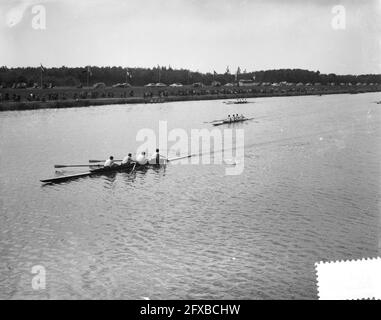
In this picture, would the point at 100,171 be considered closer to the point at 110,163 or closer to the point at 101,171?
the point at 101,171

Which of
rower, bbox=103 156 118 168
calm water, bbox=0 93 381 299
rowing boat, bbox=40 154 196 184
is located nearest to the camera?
calm water, bbox=0 93 381 299

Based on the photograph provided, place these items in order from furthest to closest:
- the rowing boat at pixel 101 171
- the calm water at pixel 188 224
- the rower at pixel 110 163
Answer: the rower at pixel 110 163, the rowing boat at pixel 101 171, the calm water at pixel 188 224

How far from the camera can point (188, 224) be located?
23.8 metres

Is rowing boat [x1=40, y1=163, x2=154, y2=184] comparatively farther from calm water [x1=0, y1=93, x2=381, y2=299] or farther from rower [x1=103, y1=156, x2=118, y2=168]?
calm water [x1=0, y1=93, x2=381, y2=299]

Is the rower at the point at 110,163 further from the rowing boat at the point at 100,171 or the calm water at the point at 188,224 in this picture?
the calm water at the point at 188,224

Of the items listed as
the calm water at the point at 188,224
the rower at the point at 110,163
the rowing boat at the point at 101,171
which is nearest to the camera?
the calm water at the point at 188,224

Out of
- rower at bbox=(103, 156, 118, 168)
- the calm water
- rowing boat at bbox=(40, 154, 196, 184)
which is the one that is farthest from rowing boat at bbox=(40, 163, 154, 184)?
the calm water

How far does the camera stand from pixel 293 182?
3262 centimetres

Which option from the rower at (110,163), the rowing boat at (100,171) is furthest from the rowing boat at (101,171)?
the rower at (110,163)

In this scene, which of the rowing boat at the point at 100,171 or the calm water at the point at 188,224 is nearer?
the calm water at the point at 188,224

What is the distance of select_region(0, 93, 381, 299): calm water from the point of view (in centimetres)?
1750

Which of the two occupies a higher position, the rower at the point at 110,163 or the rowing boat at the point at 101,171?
the rower at the point at 110,163

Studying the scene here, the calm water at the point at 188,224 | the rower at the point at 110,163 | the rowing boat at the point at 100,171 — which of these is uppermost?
the rower at the point at 110,163

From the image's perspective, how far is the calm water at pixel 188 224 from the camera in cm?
1750
